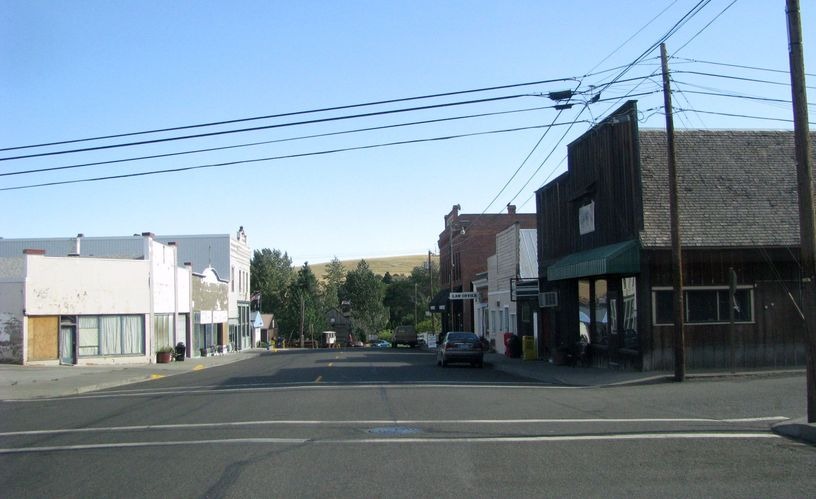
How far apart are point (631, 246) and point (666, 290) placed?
5.82 ft

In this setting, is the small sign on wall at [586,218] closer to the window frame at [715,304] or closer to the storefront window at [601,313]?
the storefront window at [601,313]

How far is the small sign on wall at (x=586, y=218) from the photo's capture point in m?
27.9

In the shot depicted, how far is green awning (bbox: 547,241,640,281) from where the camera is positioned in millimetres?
22953

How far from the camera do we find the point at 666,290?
2342cm

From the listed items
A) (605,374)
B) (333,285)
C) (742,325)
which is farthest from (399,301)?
(742,325)

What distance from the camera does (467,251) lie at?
203 ft

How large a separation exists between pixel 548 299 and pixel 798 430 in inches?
851

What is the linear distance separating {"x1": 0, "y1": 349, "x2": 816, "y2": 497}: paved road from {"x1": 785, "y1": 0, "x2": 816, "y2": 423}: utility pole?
1673 millimetres

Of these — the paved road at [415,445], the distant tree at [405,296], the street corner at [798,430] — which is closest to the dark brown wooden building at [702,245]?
the paved road at [415,445]

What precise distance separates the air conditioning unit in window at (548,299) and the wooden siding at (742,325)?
29.9ft

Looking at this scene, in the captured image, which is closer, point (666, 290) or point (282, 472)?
point (282, 472)

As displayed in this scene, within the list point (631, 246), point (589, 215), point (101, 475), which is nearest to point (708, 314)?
point (631, 246)

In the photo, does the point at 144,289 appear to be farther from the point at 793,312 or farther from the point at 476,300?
the point at 793,312

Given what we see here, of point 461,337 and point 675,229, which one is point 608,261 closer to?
point 675,229
